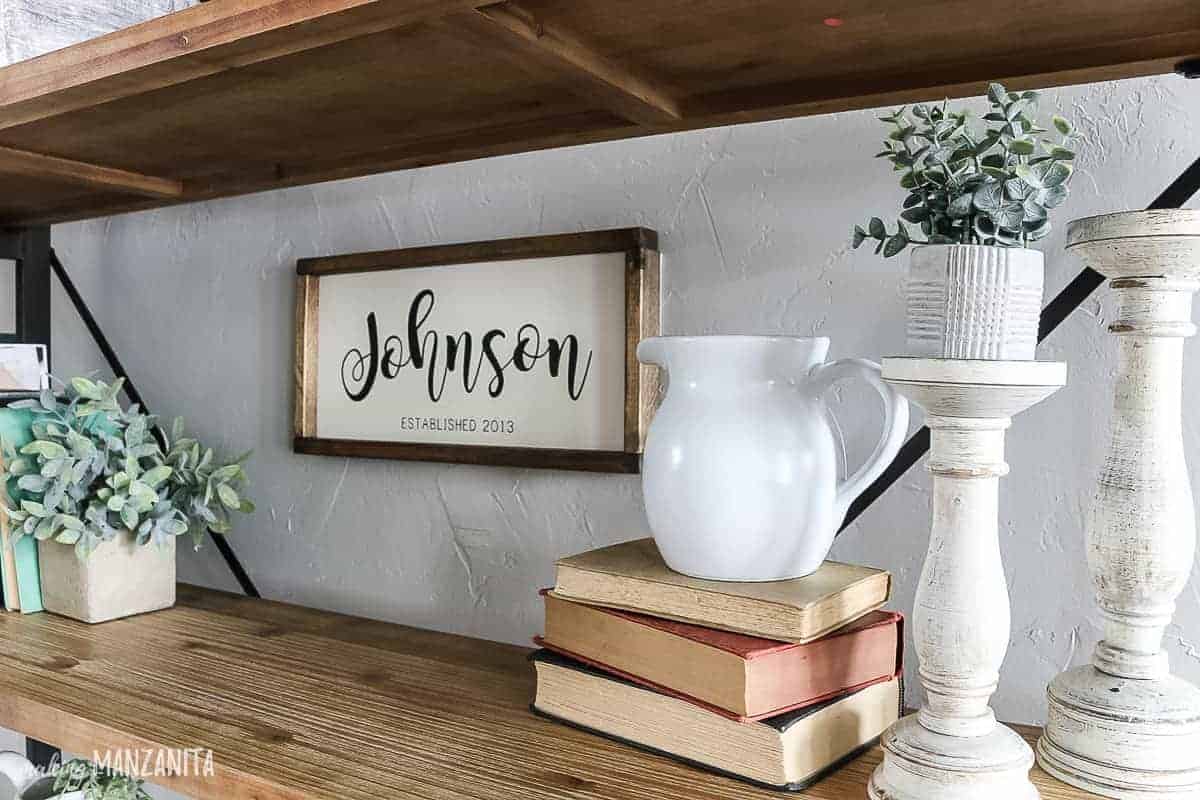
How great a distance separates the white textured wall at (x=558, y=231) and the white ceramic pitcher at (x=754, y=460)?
139 mm

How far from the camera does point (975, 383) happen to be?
1.64ft

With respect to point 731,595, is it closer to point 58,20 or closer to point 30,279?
point 58,20

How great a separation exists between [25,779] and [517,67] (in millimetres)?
693

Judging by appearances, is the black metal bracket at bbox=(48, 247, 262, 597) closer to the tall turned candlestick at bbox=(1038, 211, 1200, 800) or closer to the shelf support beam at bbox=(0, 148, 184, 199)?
the shelf support beam at bbox=(0, 148, 184, 199)

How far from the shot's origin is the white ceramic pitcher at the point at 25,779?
78cm

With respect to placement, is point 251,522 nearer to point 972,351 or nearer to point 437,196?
point 437,196

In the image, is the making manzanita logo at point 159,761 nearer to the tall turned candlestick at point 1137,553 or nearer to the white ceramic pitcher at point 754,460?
the white ceramic pitcher at point 754,460

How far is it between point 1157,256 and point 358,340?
2.37 ft

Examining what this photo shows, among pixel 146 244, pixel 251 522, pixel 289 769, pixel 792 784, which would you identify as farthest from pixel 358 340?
pixel 792 784

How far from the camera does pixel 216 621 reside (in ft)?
3.18

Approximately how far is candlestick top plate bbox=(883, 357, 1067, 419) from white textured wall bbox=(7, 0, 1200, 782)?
207mm

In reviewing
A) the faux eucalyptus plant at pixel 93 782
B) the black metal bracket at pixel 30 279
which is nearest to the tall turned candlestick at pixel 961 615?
the faux eucalyptus plant at pixel 93 782

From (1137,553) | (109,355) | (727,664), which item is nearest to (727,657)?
(727,664)

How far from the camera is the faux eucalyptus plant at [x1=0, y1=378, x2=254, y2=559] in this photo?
93 cm
